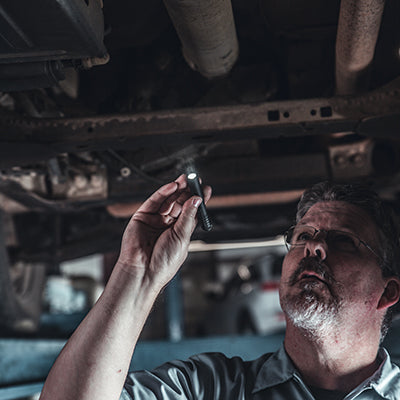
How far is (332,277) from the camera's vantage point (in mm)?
1448

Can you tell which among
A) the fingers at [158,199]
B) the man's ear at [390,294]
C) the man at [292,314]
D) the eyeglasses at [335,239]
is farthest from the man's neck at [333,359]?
the fingers at [158,199]

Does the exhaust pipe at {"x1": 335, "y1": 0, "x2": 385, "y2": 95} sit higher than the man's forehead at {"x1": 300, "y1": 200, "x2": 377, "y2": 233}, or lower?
higher

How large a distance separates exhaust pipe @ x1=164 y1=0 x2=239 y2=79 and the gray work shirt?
97 cm

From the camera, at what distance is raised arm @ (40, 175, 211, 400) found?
1079mm

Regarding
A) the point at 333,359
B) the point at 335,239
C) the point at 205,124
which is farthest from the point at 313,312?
the point at 205,124

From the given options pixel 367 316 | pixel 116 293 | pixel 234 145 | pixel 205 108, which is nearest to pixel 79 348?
pixel 116 293

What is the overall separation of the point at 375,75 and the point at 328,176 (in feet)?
1.66

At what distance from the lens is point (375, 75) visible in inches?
61.1

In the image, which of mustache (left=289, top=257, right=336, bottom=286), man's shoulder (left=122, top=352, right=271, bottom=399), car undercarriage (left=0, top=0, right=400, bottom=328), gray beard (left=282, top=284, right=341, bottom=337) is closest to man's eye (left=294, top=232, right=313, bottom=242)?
mustache (left=289, top=257, right=336, bottom=286)

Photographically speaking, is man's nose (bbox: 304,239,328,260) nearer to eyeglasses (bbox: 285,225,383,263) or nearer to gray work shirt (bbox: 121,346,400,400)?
eyeglasses (bbox: 285,225,383,263)

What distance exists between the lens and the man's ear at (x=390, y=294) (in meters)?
1.58

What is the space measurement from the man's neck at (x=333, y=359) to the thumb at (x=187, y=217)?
51 centimetres

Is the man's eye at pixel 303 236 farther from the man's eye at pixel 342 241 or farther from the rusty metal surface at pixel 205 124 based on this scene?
the rusty metal surface at pixel 205 124

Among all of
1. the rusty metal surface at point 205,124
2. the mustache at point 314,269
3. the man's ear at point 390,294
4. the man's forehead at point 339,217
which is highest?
the rusty metal surface at point 205,124
